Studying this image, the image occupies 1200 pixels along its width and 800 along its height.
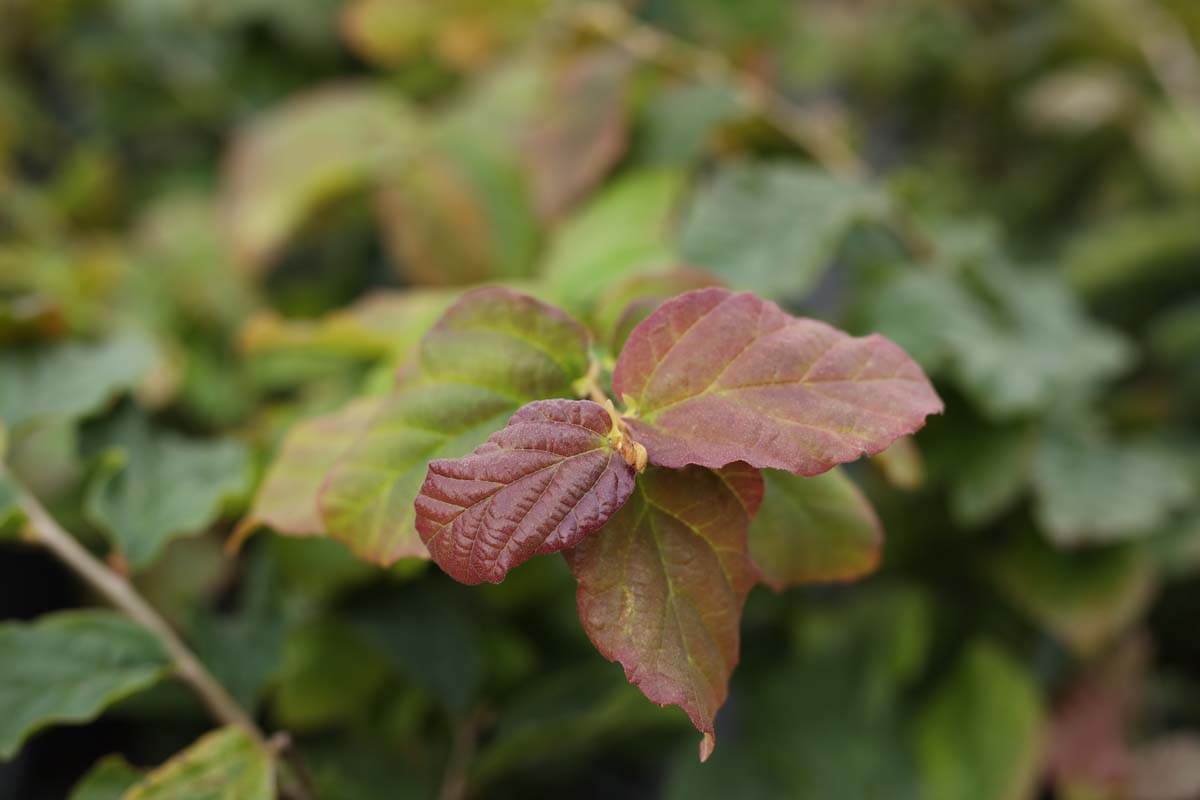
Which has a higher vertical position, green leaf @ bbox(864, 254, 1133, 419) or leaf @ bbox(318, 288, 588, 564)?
leaf @ bbox(318, 288, 588, 564)

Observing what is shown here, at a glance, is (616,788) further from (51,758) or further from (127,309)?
(127,309)

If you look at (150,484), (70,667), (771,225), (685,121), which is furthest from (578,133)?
(70,667)

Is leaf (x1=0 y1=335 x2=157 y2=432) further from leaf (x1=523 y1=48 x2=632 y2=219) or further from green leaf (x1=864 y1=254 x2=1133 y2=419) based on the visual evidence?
green leaf (x1=864 y1=254 x2=1133 y2=419)

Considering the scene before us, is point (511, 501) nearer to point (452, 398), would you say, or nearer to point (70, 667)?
point (452, 398)

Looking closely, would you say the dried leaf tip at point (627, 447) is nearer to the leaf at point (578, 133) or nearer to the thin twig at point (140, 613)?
the thin twig at point (140, 613)

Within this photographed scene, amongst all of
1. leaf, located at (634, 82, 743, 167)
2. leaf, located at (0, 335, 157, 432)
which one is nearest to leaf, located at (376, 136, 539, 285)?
leaf, located at (634, 82, 743, 167)

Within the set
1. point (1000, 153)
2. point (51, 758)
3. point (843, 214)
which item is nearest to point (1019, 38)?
point (1000, 153)
